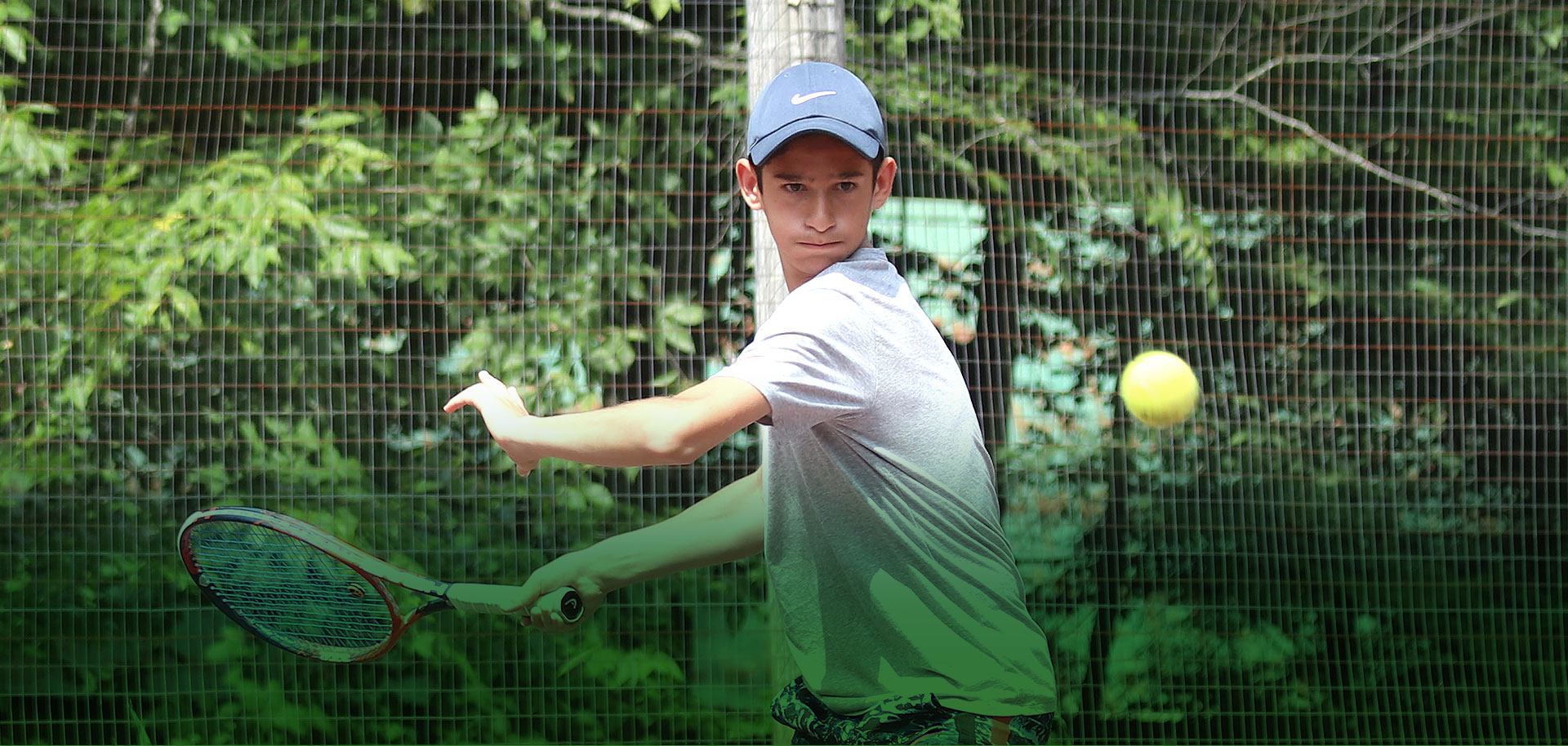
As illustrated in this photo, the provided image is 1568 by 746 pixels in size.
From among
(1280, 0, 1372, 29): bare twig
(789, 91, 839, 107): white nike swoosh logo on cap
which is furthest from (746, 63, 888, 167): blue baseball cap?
(1280, 0, 1372, 29): bare twig

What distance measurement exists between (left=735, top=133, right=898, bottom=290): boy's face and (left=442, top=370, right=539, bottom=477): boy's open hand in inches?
13.9

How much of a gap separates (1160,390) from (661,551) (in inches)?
83.3

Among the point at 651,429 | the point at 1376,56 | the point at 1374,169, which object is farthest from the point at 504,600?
the point at 1376,56

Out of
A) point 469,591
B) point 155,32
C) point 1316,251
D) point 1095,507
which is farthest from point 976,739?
point 155,32

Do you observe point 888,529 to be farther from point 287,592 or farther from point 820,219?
point 287,592

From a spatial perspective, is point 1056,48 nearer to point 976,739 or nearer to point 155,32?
point 155,32

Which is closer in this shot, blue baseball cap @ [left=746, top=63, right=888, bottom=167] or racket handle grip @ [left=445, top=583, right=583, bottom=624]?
blue baseball cap @ [left=746, top=63, right=888, bottom=167]

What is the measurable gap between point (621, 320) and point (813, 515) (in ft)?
7.64

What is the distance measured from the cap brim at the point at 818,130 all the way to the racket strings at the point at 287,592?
1076mm

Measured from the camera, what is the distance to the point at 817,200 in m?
1.51

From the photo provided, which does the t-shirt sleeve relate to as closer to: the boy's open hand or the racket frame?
the boy's open hand

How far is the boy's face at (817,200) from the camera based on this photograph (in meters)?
1.50

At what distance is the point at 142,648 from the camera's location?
3.51 m

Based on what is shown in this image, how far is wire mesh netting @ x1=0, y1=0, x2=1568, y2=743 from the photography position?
3.51 m
